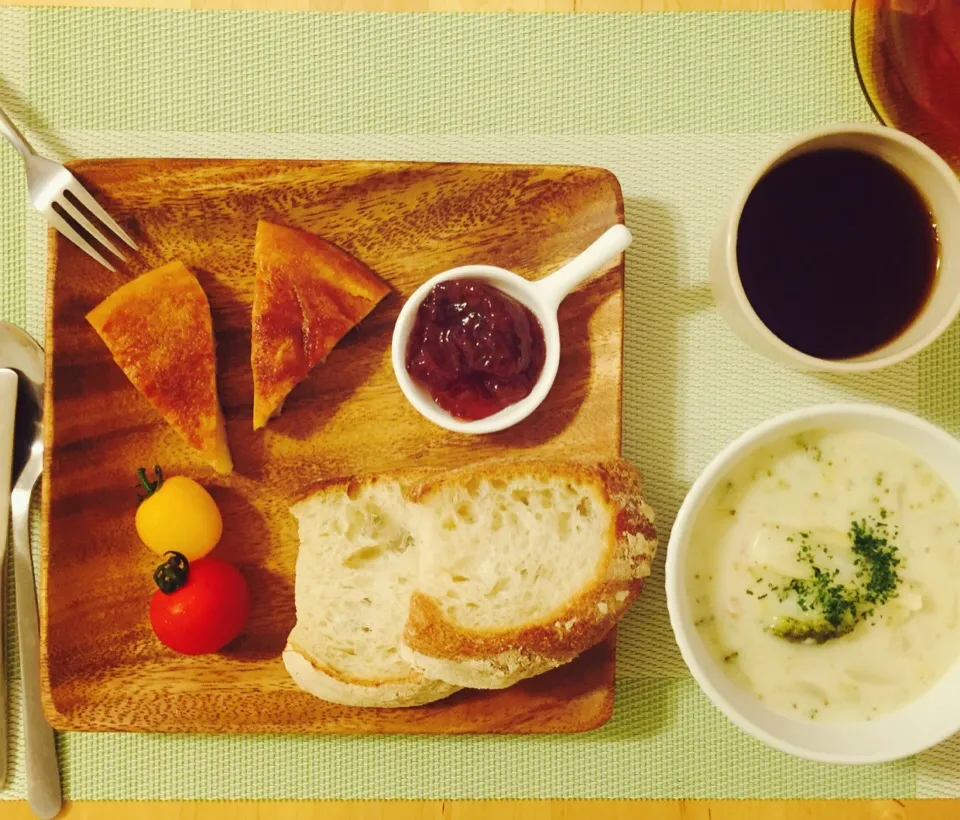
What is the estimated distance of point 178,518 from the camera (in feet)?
4.31

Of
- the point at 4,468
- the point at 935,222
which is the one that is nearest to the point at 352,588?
the point at 4,468

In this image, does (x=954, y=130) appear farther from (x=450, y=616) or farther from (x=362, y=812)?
(x=362, y=812)

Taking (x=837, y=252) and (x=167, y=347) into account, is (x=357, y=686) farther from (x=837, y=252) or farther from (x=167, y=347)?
(x=837, y=252)

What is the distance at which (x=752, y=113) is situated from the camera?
1452 millimetres

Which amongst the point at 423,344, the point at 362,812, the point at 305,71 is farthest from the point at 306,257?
the point at 362,812

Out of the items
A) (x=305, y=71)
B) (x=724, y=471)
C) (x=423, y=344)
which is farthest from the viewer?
(x=305, y=71)

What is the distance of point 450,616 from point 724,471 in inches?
18.4

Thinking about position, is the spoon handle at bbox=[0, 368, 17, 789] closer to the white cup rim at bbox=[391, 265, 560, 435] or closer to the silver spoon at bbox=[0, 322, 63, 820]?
the silver spoon at bbox=[0, 322, 63, 820]

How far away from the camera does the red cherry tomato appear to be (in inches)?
50.6

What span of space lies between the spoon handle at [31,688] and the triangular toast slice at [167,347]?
0.88ft

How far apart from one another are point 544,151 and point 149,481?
0.88 meters

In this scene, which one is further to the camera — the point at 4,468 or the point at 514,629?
the point at 4,468

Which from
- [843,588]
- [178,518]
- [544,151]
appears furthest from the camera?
[544,151]

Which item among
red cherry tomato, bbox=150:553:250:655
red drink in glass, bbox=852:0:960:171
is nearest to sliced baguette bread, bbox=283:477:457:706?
red cherry tomato, bbox=150:553:250:655
